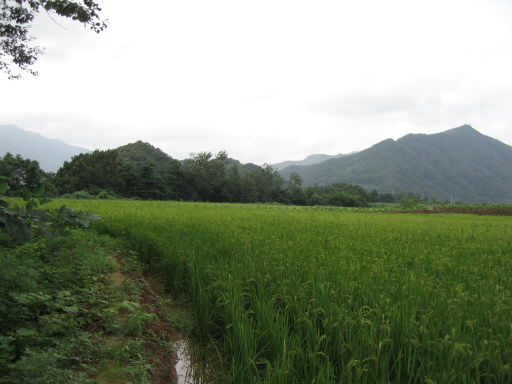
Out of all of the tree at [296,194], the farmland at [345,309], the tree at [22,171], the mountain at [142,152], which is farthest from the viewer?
the mountain at [142,152]

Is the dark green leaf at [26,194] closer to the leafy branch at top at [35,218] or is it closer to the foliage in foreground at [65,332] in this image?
the leafy branch at top at [35,218]

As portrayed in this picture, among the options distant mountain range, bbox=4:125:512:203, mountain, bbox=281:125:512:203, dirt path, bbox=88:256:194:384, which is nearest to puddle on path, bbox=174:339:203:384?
dirt path, bbox=88:256:194:384

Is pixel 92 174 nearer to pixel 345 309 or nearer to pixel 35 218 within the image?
pixel 35 218

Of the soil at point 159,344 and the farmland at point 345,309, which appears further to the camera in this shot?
the soil at point 159,344

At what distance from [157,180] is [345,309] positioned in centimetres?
4576

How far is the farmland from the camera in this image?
6.08ft

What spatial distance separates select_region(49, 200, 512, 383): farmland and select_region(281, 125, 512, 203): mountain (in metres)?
113

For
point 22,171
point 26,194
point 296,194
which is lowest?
point 26,194

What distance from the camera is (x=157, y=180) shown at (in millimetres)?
44969

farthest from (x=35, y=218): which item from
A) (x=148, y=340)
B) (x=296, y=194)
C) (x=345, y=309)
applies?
(x=296, y=194)

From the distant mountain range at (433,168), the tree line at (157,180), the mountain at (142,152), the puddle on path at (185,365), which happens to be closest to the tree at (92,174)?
the tree line at (157,180)

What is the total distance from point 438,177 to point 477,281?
139435 mm

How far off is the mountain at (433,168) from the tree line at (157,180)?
2026 inches

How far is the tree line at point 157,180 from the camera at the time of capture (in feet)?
103
